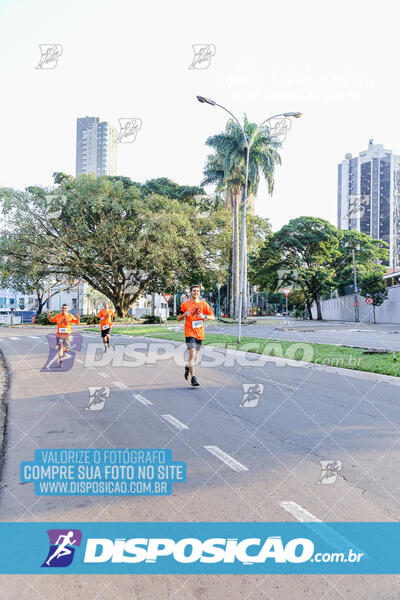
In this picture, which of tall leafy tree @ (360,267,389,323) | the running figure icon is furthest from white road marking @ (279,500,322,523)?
tall leafy tree @ (360,267,389,323)

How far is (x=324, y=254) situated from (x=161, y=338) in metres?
41.5

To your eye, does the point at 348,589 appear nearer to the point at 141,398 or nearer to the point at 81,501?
the point at 81,501

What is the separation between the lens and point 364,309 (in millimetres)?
60125

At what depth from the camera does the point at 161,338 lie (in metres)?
24.4

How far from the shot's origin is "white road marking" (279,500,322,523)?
11.8 ft

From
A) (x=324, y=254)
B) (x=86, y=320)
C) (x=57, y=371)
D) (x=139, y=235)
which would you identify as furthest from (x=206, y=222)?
(x=57, y=371)

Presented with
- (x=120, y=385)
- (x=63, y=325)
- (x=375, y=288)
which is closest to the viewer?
(x=120, y=385)

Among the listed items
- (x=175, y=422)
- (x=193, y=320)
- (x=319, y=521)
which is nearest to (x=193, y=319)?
(x=193, y=320)

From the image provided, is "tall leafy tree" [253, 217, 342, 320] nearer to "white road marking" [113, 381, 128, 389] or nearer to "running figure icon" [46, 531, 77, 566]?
"white road marking" [113, 381, 128, 389]

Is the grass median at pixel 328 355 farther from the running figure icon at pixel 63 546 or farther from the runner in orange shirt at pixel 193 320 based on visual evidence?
the running figure icon at pixel 63 546

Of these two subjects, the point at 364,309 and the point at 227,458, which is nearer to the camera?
the point at 227,458

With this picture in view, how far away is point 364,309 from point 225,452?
57.9 meters

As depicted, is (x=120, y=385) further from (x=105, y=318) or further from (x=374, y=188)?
(x=374, y=188)

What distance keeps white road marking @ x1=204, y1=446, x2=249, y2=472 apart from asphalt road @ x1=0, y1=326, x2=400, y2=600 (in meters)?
0.01
